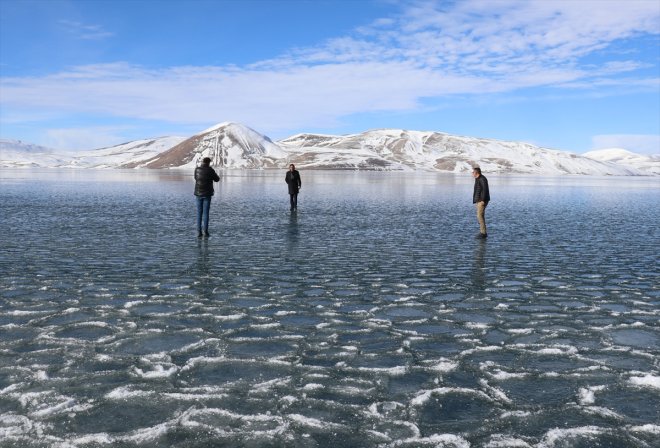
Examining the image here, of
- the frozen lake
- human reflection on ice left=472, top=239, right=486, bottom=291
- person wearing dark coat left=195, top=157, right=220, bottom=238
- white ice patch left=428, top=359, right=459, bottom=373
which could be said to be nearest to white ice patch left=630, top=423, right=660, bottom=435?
the frozen lake

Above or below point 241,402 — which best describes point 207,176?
above

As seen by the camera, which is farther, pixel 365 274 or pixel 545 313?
pixel 365 274

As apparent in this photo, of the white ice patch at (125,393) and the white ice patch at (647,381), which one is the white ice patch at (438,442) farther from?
the white ice patch at (125,393)

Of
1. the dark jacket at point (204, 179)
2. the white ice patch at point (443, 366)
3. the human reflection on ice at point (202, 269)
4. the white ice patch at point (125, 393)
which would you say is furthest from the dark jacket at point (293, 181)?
the white ice patch at point (125, 393)

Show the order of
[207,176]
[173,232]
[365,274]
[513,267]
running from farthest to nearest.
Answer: [173,232], [207,176], [513,267], [365,274]

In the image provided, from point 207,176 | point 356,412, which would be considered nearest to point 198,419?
point 356,412

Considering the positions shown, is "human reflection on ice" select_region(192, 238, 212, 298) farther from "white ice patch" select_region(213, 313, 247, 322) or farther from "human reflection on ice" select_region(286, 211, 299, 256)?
"human reflection on ice" select_region(286, 211, 299, 256)

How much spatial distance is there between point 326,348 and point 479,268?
27.7 feet

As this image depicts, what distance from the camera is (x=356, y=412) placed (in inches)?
254

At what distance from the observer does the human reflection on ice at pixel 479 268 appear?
45.1 ft

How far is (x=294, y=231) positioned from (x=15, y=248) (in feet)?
35.3

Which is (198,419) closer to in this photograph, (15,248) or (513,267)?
(513,267)

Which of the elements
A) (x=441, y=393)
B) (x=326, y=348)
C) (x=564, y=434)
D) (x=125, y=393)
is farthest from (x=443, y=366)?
(x=125, y=393)

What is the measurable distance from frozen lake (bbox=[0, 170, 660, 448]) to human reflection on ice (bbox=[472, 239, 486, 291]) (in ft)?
0.31
